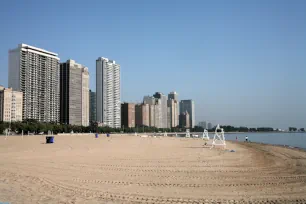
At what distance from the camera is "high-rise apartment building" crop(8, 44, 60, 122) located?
5428 inches

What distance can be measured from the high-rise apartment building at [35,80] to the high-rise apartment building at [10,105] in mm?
4435

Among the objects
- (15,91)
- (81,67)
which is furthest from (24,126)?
(81,67)

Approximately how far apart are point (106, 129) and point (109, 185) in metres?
142

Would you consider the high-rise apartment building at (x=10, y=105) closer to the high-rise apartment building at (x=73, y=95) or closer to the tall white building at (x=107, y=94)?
the high-rise apartment building at (x=73, y=95)

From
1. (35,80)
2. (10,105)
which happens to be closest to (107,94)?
(35,80)

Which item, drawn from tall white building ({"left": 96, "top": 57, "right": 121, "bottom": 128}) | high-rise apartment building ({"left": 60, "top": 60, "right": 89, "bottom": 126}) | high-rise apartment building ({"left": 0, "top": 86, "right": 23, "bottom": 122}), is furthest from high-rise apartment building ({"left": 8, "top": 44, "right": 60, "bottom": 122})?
tall white building ({"left": 96, "top": 57, "right": 121, "bottom": 128})

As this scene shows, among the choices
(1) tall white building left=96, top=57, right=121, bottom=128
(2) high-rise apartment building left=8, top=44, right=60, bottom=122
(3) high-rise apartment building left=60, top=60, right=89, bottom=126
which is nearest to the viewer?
(2) high-rise apartment building left=8, top=44, right=60, bottom=122

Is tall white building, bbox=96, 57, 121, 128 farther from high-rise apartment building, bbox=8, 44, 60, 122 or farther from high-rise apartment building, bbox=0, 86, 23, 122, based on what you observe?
high-rise apartment building, bbox=0, 86, 23, 122

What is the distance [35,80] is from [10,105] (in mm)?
19492

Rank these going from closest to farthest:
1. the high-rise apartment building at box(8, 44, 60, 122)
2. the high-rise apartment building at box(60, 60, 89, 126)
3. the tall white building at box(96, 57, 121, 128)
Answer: the high-rise apartment building at box(8, 44, 60, 122) < the high-rise apartment building at box(60, 60, 89, 126) < the tall white building at box(96, 57, 121, 128)

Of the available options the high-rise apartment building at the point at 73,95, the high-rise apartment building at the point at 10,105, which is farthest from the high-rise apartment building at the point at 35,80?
the high-rise apartment building at the point at 73,95

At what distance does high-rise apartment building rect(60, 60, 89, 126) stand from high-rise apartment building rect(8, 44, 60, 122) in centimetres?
725

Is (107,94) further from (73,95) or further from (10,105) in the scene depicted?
(10,105)

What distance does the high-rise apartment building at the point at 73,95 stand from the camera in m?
158
